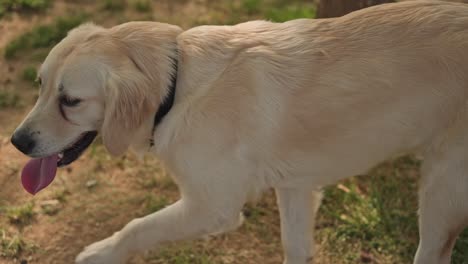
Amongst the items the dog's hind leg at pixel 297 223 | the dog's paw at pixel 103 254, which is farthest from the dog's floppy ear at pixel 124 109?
the dog's hind leg at pixel 297 223

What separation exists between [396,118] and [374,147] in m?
0.19

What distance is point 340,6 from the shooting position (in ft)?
14.8

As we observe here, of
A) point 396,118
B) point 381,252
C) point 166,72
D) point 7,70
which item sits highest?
point 166,72

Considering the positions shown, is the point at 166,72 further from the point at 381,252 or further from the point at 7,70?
the point at 7,70

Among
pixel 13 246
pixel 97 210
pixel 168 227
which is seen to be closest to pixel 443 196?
pixel 168 227

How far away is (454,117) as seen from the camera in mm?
2832

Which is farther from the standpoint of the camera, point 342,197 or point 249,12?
point 249,12

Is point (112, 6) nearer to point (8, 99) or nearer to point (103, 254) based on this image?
point (8, 99)

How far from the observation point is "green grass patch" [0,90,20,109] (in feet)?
14.9

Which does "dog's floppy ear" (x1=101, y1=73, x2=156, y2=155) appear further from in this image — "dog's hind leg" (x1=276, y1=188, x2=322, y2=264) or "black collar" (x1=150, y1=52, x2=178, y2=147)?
"dog's hind leg" (x1=276, y1=188, x2=322, y2=264)

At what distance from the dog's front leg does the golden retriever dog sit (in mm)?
17

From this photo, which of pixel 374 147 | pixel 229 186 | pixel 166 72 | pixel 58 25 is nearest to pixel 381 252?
pixel 374 147

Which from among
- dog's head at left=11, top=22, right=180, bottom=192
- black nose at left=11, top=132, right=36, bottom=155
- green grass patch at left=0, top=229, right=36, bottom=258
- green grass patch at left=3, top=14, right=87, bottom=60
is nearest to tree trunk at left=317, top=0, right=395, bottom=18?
dog's head at left=11, top=22, right=180, bottom=192

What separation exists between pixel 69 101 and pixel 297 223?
1389 mm
